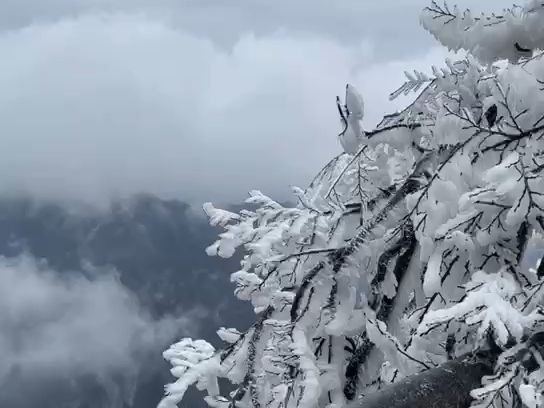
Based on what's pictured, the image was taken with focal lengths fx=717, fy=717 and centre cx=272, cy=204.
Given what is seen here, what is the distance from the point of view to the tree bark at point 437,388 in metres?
2.26

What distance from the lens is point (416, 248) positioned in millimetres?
3635

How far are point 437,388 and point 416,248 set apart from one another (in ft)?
4.31

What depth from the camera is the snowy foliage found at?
2750mm

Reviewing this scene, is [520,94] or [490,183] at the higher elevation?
[520,94]

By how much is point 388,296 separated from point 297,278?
744 mm

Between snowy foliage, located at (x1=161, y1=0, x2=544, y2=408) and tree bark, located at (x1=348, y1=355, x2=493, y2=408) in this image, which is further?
snowy foliage, located at (x1=161, y1=0, x2=544, y2=408)

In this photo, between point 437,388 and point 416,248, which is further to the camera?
point 416,248

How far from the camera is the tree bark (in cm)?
226

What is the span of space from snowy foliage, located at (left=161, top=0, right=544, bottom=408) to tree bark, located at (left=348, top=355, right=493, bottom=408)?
0.26 ft

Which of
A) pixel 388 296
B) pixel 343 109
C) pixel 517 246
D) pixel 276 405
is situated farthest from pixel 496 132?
pixel 276 405

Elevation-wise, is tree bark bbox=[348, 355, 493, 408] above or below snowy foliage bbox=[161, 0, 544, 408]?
below

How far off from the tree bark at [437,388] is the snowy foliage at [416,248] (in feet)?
0.26

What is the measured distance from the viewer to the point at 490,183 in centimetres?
288

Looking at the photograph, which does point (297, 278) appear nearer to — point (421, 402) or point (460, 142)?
point (460, 142)
